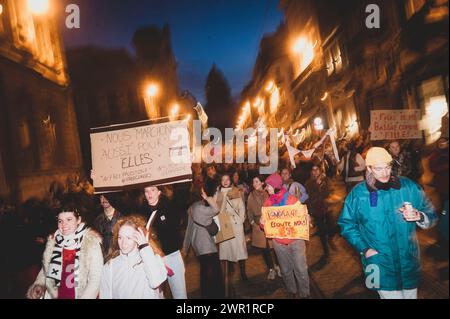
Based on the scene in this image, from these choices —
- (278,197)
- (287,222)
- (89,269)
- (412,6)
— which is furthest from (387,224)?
(412,6)

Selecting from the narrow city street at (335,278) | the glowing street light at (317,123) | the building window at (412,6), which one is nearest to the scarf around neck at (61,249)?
the narrow city street at (335,278)

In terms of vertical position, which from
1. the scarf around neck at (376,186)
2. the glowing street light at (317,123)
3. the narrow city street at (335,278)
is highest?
the glowing street light at (317,123)

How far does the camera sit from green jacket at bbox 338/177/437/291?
3.81 meters

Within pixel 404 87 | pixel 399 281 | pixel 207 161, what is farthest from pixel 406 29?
pixel 399 281

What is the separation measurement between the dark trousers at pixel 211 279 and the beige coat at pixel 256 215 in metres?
1.08

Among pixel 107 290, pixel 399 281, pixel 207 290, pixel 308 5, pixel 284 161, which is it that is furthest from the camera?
pixel 308 5

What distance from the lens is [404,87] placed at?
41.2 feet

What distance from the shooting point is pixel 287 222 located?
16.7 feet

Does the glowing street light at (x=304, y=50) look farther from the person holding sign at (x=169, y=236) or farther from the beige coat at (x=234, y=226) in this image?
the person holding sign at (x=169, y=236)

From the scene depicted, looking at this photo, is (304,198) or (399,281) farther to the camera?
(304,198)

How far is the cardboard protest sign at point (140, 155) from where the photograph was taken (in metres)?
5.20

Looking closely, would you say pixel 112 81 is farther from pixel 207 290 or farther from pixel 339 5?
pixel 207 290

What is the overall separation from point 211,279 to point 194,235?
→ 69cm

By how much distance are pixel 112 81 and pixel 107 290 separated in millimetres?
18395
